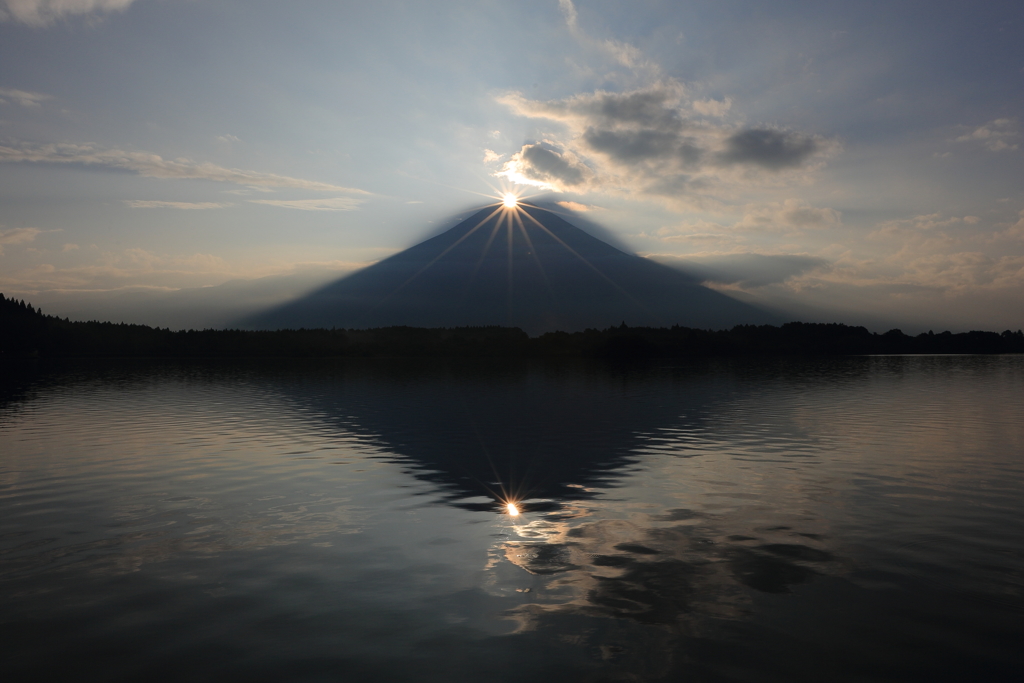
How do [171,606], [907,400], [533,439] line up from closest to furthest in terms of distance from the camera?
[171,606] < [533,439] < [907,400]

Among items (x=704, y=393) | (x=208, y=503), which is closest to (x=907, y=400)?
(x=704, y=393)

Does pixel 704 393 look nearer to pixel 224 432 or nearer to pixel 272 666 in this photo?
pixel 224 432

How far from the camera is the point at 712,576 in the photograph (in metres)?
15.4

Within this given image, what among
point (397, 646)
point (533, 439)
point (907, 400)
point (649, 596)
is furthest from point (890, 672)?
point (907, 400)

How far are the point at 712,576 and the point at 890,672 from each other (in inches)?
190

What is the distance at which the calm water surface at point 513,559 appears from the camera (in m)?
11.4

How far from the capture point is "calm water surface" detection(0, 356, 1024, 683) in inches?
448

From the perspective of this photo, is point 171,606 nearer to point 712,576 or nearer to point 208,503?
point 208,503

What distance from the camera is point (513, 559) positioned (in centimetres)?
1675

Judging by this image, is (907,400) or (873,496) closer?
(873,496)

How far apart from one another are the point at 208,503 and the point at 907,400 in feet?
230

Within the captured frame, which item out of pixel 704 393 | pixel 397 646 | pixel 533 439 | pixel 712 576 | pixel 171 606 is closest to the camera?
pixel 397 646

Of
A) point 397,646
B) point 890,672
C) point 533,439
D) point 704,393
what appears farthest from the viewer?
point 704,393

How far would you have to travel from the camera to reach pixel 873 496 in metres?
24.3
